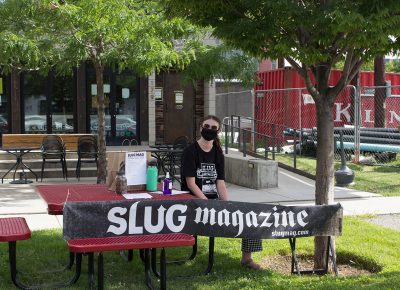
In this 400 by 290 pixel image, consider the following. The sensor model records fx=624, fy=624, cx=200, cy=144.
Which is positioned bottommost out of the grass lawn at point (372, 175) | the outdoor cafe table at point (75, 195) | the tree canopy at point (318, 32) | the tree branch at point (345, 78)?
the grass lawn at point (372, 175)

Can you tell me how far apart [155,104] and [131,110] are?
773 millimetres

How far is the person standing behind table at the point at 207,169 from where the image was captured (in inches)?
257

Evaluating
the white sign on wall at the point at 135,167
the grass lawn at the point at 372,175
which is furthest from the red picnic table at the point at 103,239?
the grass lawn at the point at 372,175

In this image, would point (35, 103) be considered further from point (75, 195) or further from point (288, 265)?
point (288, 265)

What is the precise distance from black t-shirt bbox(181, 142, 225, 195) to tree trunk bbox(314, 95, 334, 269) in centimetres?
106

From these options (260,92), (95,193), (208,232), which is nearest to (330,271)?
(208,232)

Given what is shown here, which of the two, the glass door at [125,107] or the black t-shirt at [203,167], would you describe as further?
the glass door at [125,107]

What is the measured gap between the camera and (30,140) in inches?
603

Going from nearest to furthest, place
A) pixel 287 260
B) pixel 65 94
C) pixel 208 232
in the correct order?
pixel 208 232, pixel 287 260, pixel 65 94

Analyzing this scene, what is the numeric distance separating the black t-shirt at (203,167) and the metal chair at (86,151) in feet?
24.3

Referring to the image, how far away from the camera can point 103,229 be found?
5.40m

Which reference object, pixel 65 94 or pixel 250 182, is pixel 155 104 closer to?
pixel 65 94

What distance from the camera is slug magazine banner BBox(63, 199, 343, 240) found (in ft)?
17.6

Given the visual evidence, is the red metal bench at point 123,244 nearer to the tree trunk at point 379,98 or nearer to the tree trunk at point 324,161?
the tree trunk at point 324,161
